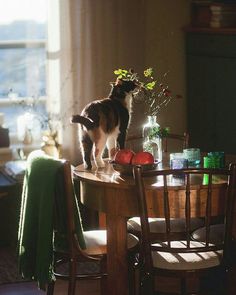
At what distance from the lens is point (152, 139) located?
3.85m

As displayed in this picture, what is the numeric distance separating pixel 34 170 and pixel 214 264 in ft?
2.94

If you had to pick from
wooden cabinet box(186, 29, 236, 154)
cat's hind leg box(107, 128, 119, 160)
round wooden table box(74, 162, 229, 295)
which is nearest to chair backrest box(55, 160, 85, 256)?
round wooden table box(74, 162, 229, 295)

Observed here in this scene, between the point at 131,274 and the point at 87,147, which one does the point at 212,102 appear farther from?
the point at 131,274

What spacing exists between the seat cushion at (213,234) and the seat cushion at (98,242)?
29 centimetres

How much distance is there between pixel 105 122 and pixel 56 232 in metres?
0.57

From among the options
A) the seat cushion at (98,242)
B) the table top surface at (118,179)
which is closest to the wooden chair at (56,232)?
the seat cushion at (98,242)

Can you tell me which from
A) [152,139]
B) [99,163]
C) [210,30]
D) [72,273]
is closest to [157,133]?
[152,139]

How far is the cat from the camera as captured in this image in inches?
142

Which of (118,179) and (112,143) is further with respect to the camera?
(112,143)

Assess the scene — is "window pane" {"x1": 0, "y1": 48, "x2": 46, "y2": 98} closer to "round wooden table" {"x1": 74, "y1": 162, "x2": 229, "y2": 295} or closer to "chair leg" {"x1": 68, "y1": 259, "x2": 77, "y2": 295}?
"round wooden table" {"x1": 74, "y1": 162, "x2": 229, "y2": 295}

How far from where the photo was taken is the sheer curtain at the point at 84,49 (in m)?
5.06

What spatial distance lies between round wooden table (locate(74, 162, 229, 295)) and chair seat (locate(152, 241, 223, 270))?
171 millimetres

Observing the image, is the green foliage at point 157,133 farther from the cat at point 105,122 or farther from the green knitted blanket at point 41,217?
the green knitted blanket at point 41,217

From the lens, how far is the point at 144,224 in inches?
128
